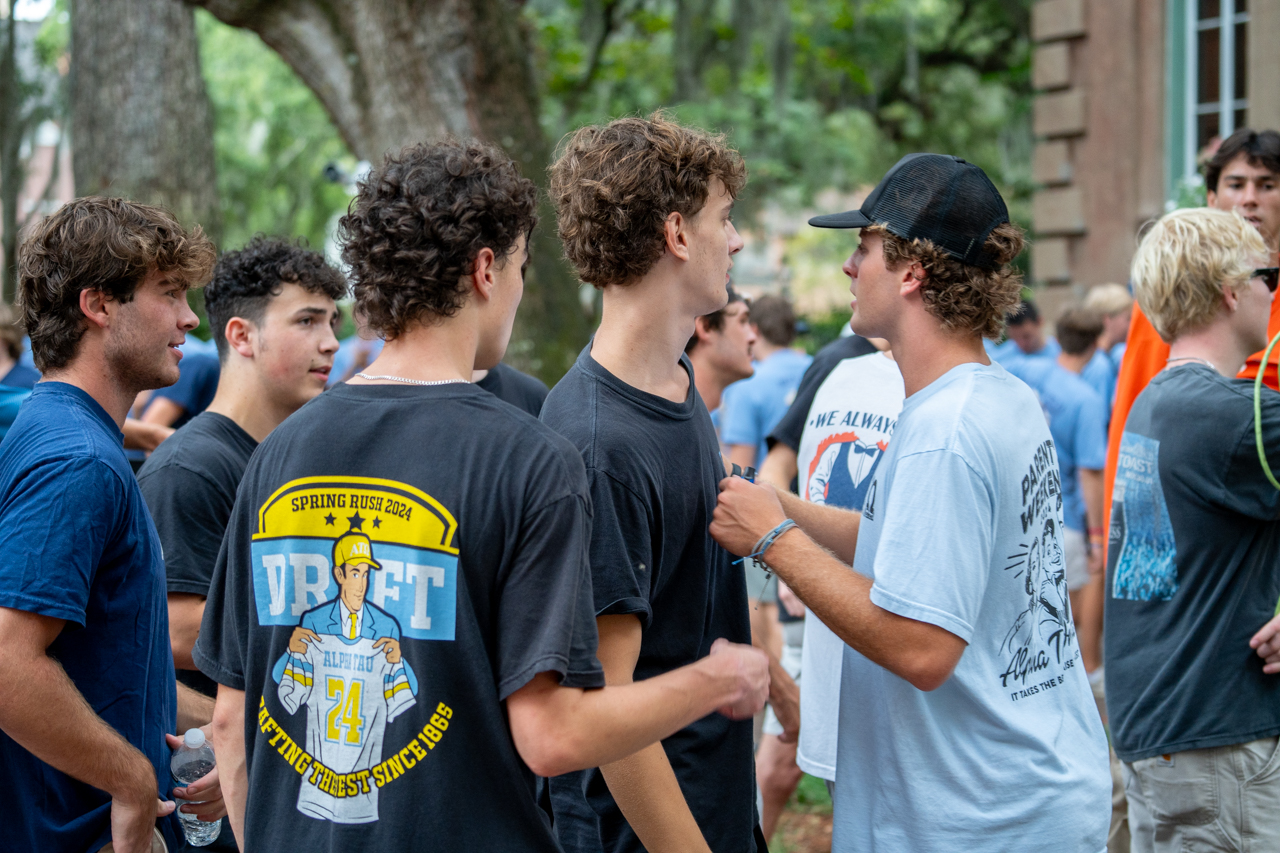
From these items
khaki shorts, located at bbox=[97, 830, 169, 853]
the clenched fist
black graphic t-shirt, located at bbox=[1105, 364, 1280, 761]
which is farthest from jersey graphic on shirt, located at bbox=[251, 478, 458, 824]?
black graphic t-shirt, located at bbox=[1105, 364, 1280, 761]

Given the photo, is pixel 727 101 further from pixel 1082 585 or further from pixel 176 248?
pixel 176 248

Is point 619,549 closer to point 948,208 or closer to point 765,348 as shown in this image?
point 948,208

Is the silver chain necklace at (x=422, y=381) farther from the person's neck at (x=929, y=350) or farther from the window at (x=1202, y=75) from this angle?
the window at (x=1202, y=75)

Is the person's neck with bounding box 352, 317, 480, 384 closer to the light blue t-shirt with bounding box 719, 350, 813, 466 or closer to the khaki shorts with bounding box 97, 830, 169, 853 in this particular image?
the khaki shorts with bounding box 97, 830, 169, 853

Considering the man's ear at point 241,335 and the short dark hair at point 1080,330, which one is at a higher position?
the man's ear at point 241,335

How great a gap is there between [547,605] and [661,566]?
46 cm

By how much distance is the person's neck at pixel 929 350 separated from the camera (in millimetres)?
2346

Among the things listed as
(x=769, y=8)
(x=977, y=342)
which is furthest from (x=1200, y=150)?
(x=977, y=342)

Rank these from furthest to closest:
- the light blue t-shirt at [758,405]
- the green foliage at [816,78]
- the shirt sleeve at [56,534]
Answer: the green foliage at [816,78] < the light blue t-shirt at [758,405] < the shirt sleeve at [56,534]

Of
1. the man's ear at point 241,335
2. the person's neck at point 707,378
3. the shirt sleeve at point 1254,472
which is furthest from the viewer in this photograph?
the person's neck at point 707,378

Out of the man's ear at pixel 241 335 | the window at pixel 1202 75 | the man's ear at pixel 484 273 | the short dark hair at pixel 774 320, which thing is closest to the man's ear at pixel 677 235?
the man's ear at pixel 484 273

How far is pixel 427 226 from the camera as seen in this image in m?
1.87

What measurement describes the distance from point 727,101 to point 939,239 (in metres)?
12.9

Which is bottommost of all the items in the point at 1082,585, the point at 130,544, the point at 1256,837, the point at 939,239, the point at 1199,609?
the point at 1082,585
